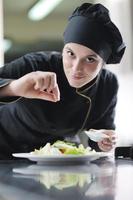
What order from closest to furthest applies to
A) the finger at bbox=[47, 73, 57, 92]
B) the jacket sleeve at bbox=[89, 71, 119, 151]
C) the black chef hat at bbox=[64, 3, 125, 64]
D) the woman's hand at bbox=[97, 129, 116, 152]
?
1. the finger at bbox=[47, 73, 57, 92]
2. the woman's hand at bbox=[97, 129, 116, 152]
3. the black chef hat at bbox=[64, 3, 125, 64]
4. the jacket sleeve at bbox=[89, 71, 119, 151]

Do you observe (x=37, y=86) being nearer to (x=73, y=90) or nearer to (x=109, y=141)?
(x=109, y=141)

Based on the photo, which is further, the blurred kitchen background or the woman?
the blurred kitchen background

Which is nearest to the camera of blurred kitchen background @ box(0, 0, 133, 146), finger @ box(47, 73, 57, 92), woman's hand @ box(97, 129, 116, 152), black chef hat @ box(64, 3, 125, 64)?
finger @ box(47, 73, 57, 92)

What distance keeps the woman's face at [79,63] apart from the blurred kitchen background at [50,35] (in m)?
0.39

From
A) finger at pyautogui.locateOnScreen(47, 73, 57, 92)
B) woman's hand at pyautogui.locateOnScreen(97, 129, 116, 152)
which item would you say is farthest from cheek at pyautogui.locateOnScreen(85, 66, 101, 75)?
finger at pyautogui.locateOnScreen(47, 73, 57, 92)

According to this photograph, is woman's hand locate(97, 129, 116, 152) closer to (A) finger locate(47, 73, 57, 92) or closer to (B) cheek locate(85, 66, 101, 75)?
(A) finger locate(47, 73, 57, 92)

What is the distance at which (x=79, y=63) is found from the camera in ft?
4.89

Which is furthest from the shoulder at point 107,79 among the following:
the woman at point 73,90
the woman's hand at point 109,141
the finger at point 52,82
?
the finger at point 52,82

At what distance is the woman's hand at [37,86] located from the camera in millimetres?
979

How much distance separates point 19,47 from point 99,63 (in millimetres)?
569

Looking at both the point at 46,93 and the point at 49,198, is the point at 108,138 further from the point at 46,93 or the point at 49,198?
the point at 49,198

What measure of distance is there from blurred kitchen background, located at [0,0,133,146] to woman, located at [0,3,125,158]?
0.40 meters

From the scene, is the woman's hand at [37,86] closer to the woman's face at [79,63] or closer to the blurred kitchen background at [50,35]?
the woman's face at [79,63]

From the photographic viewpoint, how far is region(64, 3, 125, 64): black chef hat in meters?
1.39
